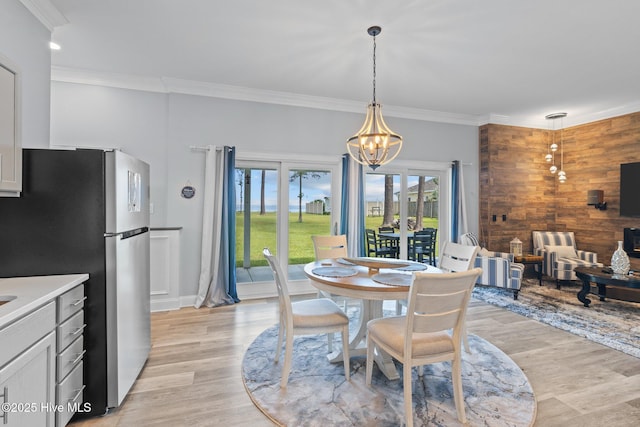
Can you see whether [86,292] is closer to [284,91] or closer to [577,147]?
[284,91]

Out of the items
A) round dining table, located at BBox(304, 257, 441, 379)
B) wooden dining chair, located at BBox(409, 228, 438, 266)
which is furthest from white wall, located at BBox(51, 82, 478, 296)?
round dining table, located at BBox(304, 257, 441, 379)

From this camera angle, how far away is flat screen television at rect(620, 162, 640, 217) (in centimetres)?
481

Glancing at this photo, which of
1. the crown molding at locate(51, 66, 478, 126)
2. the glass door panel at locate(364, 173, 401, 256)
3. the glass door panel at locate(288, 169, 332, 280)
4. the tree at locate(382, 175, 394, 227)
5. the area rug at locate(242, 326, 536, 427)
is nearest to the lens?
the area rug at locate(242, 326, 536, 427)

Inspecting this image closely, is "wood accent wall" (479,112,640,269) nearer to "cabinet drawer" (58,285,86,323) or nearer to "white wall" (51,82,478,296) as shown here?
"white wall" (51,82,478,296)

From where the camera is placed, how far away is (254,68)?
3738 millimetres

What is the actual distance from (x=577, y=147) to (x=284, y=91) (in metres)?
5.24

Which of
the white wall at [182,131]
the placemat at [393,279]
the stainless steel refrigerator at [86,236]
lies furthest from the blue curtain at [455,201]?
the stainless steel refrigerator at [86,236]

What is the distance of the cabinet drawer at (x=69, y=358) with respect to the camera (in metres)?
1.73

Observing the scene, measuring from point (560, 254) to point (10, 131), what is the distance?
6819mm

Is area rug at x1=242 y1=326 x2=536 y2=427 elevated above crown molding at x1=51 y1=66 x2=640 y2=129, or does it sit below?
below

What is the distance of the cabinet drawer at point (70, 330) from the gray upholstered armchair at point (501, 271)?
15.3 ft

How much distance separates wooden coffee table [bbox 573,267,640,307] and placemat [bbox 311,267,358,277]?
11.7 feet

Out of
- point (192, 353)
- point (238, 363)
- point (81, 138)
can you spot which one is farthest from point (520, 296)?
point (81, 138)

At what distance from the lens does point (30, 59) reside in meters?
2.48
